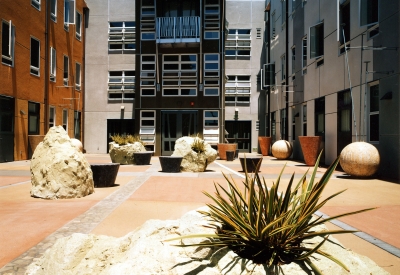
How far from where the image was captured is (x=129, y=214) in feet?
22.0

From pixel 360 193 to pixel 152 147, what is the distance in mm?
20873

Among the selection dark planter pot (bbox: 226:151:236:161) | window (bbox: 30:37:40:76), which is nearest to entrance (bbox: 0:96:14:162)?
window (bbox: 30:37:40:76)

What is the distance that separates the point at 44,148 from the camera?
29.0ft

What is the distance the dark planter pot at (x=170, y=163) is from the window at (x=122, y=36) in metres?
18.8

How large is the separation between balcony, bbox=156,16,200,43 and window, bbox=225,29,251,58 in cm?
463

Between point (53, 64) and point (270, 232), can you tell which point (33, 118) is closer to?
point (53, 64)

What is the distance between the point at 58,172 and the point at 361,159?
8891 mm

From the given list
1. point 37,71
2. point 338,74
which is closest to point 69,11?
point 37,71

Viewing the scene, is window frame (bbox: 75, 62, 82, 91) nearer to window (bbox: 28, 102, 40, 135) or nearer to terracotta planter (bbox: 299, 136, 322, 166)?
window (bbox: 28, 102, 40, 135)

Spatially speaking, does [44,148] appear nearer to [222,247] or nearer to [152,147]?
[222,247]

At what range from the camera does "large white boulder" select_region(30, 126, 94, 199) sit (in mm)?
8375

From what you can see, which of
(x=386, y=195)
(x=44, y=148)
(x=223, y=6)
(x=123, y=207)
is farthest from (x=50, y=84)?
(x=386, y=195)

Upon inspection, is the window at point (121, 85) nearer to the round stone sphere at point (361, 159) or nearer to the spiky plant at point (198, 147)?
the spiky plant at point (198, 147)

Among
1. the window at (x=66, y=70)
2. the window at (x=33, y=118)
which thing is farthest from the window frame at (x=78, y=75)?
the window at (x=33, y=118)
